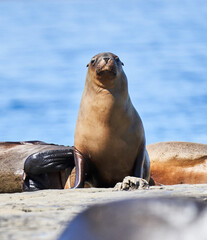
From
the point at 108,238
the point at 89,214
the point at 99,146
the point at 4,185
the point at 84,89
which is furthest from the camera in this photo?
the point at 4,185

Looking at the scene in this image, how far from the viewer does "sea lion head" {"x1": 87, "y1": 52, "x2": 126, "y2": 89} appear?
529 centimetres

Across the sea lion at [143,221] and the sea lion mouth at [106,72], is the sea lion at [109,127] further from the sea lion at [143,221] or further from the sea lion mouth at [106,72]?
the sea lion at [143,221]

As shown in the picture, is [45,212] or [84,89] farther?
[84,89]

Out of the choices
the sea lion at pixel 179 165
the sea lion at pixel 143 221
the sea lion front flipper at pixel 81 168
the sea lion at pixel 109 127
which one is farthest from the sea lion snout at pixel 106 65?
the sea lion at pixel 179 165

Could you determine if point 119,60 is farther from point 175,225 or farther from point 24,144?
point 175,225

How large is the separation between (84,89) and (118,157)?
3.51 feet

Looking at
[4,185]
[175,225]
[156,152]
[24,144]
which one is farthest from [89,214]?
[156,152]

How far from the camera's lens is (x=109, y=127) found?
17.9ft

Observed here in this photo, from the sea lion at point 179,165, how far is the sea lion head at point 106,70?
4.41 meters

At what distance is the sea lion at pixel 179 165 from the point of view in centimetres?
946

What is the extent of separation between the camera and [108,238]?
1369 millimetres

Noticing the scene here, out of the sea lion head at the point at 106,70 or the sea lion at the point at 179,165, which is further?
the sea lion at the point at 179,165

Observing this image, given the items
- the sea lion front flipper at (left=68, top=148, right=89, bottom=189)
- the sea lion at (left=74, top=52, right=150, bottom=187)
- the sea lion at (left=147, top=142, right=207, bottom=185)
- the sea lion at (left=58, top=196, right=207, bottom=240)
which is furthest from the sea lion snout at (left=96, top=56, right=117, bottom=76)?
the sea lion at (left=147, top=142, right=207, bottom=185)

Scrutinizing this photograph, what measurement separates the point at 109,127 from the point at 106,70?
72 cm
